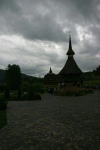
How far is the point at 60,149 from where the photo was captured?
15.7ft

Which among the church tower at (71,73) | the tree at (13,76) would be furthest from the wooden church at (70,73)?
the tree at (13,76)

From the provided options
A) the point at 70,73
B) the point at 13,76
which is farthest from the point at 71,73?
the point at 13,76

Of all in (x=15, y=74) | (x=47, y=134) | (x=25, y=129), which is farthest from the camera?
(x=15, y=74)

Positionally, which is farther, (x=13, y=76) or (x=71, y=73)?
(x=13, y=76)

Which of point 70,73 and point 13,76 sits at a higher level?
point 13,76

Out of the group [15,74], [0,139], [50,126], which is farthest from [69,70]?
[15,74]

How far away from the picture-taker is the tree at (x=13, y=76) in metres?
59.1

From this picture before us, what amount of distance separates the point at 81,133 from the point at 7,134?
3.84m

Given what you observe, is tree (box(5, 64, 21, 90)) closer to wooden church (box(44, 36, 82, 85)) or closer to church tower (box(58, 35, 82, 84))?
wooden church (box(44, 36, 82, 85))

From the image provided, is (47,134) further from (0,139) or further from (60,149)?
(0,139)

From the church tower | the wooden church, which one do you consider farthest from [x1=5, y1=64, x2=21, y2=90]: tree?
the church tower

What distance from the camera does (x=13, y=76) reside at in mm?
59688

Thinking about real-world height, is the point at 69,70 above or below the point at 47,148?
above

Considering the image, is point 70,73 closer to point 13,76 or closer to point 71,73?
point 71,73
